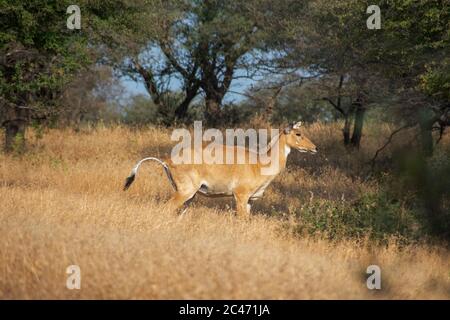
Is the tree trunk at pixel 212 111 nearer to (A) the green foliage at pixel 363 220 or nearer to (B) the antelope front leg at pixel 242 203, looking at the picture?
(B) the antelope front leg at pixel 242 203

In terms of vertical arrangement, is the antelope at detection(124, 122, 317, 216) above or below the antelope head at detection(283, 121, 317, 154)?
below

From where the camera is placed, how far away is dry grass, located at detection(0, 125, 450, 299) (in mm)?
7148

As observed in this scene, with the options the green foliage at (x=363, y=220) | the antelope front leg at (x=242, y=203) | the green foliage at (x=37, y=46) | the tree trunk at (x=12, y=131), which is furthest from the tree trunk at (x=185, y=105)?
the green foliage at (x=363, y=220)

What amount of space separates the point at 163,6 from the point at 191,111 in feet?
17.2

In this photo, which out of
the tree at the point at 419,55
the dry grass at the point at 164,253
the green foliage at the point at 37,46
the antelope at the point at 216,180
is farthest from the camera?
the green foliage at the point at 37,46

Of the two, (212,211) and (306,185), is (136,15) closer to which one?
(306,185)

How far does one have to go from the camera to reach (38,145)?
846 inches

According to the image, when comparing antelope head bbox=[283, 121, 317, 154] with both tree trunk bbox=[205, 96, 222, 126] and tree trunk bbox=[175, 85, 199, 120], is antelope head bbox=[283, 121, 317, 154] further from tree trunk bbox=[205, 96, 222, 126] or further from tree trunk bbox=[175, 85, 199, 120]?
tree trunk bbox=[175, 85, 199, 120]

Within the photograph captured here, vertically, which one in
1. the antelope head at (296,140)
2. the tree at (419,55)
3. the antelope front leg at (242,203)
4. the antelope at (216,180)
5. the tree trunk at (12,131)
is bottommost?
the antelope front leg at (242,203)

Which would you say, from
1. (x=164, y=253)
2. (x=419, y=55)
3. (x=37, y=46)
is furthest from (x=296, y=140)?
(x=37, y=46)

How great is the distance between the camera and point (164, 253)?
25.7 feet

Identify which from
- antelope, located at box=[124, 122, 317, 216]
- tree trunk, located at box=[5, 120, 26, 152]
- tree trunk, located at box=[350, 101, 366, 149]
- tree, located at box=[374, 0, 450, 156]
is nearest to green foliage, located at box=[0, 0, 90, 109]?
tree trunk, located at box=[5, 120, 26, 152]

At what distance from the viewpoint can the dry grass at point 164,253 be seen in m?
7.15
